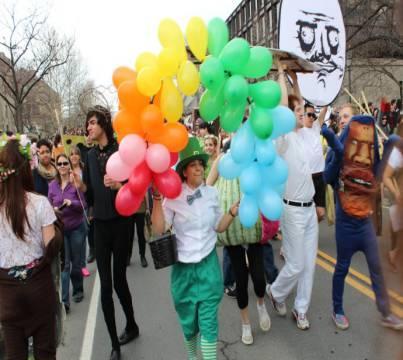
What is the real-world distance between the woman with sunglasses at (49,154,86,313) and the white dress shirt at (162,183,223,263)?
6.84ft

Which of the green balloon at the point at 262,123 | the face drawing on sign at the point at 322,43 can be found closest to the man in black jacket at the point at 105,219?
the green balloon at the point at 262,123

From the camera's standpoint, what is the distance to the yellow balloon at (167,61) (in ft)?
7.92

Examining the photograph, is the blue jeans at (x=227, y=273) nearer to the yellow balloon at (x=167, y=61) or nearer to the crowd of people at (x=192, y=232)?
the crowd of people at (x=192, y=232)

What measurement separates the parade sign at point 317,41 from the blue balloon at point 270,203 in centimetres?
123

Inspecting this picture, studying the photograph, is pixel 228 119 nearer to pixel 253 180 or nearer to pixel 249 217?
pixel 253 180

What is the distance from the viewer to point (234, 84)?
2.36 m

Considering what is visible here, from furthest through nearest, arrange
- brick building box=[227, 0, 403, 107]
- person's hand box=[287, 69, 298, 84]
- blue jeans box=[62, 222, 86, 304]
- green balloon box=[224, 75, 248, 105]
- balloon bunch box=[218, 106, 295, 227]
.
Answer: brick building box=[227, 0, 403, 107] < blue jeans box=[62, 222, 86, 304] < person's hand box=[287, 69, 298, 84] < balloon bunch box=[218, 106, 295, 227] < green balloon box=[224, 75, 248, 105]

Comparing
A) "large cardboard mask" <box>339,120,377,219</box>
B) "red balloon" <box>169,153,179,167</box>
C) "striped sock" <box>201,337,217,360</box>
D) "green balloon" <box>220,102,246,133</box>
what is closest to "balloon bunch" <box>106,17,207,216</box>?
"red balloon" <box>169,153,179,167</box>

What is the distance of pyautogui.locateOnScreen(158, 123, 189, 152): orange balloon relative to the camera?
8.29 feet

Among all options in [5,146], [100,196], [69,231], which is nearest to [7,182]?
[5,146]

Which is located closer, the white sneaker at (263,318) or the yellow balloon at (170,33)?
the yellow balloon at (170,33)

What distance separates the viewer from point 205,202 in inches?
118

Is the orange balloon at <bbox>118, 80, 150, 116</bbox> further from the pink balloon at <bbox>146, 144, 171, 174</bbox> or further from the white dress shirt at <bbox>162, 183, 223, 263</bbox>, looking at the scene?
the white dress shirt at <bbox>162, 183, 223, 263</bbox>

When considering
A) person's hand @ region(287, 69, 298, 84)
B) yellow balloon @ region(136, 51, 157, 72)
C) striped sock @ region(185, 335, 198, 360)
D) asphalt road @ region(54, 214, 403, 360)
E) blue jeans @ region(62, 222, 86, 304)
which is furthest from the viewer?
blue jeans @ region(62, 222, 86, 304)
